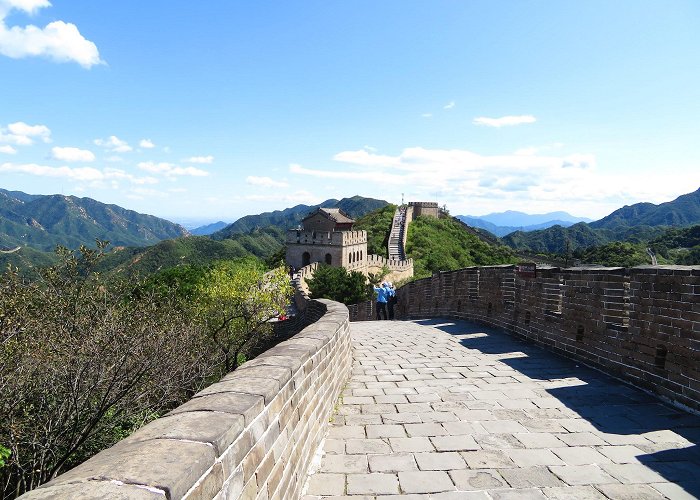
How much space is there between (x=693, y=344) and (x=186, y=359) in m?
9.17

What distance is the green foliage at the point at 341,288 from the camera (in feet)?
83.3

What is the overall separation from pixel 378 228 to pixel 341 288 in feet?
114

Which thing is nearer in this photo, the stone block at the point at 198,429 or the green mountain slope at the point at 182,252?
the stone block at the point at 198,429

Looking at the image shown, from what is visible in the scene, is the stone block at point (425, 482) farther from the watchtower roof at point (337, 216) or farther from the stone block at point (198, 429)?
the watchtower roof at point (337, 216)

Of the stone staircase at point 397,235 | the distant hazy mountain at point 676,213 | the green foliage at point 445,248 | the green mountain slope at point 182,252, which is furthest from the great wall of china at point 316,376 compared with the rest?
the distant hazy mountain at point 676,213

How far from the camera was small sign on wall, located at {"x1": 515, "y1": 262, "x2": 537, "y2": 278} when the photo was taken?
733cm

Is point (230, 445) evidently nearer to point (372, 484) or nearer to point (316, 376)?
point (372, 484)

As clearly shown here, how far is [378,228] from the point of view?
5984 centimetres

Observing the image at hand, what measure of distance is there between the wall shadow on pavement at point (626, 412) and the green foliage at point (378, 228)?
1808 inches

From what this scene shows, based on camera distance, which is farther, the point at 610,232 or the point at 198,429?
the point at 610,232

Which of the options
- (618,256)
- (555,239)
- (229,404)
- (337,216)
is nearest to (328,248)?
(337,216)

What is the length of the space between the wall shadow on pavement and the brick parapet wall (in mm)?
2451

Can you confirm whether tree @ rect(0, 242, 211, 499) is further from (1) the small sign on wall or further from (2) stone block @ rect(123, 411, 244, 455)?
(1) the small sign on wall

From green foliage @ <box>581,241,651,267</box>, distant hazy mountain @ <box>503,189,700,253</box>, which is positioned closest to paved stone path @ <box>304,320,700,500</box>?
green foliage @ <box>581,241,651,267</box>
